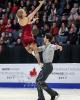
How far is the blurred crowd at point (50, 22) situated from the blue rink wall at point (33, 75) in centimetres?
87

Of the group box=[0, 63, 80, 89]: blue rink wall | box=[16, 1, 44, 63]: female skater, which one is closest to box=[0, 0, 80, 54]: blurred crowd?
box=[0, 63, 80, 89]: blue rink wall

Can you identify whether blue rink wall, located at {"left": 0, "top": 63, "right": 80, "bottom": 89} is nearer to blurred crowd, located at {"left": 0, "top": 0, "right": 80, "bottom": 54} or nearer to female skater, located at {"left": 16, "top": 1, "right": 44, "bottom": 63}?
blurred crowd, located at {"left": 0, "top": 0, "right": 80, "bottom": 54}

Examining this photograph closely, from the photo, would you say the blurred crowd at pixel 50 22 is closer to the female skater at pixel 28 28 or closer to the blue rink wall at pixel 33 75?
the blue rink wall at pixel 33 75

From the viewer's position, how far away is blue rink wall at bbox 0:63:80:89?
1700 centimetres

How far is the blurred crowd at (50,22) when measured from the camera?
57.6ft

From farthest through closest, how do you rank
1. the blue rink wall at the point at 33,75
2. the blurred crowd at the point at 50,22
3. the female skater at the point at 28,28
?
1. the blurred crowd at the point at 50,22
2. the blue rink wall at the point at 33,75
3. the female skater at the point at 28,28

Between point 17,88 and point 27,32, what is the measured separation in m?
4.77

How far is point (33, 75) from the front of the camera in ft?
56.5

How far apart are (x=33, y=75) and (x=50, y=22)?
250cm

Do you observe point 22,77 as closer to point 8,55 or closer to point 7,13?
point 8,55

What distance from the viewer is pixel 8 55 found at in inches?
685

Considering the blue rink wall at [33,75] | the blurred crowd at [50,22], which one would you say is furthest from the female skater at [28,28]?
the blurred crowd at [50,22]

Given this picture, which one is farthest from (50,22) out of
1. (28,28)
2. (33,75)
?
(28,28)

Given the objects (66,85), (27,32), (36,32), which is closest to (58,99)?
(27,32)
